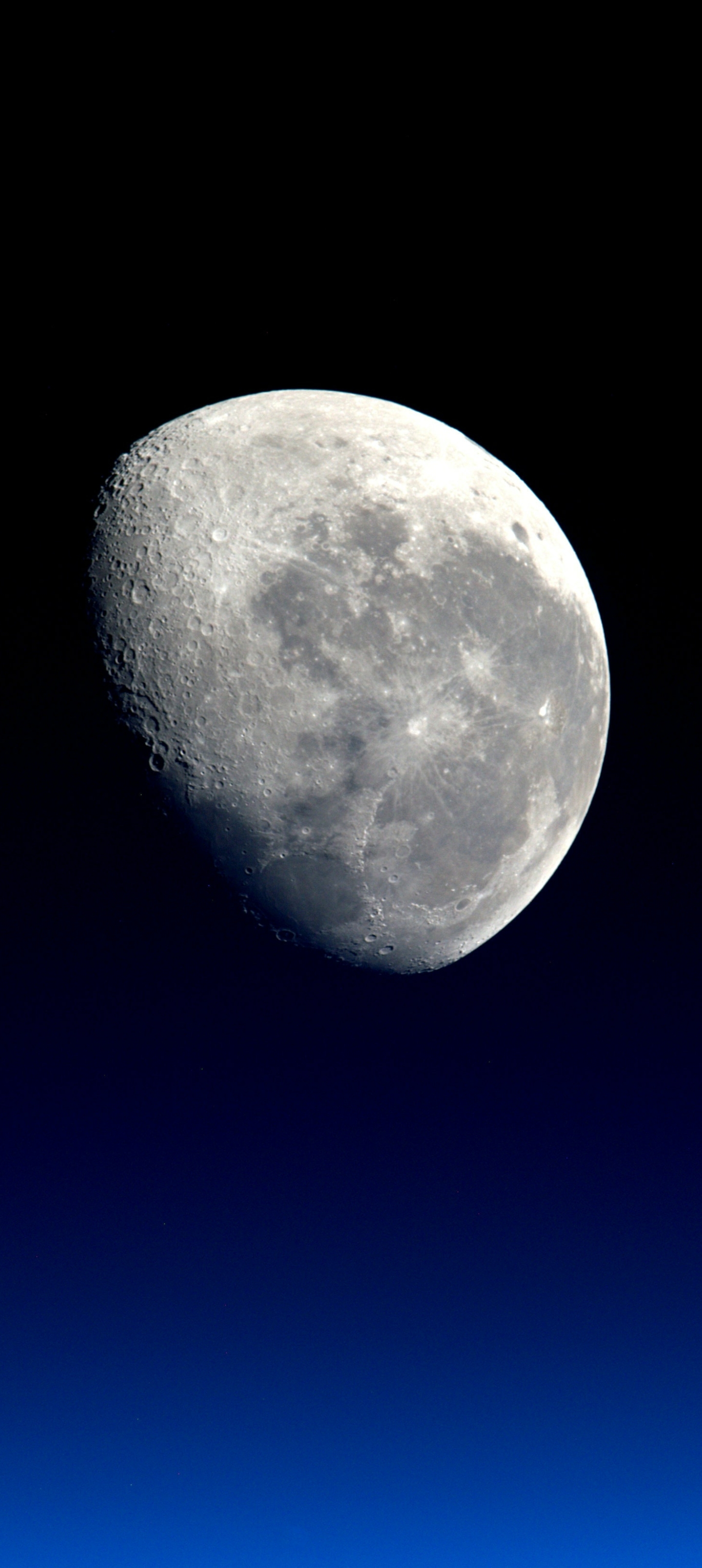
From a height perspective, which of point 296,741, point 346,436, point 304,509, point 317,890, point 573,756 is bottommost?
point 317,890

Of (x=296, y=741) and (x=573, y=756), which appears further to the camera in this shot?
(x=573, y=756)

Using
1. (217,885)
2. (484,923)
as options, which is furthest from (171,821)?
(484,923)

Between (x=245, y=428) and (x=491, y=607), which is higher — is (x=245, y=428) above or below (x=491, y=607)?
above

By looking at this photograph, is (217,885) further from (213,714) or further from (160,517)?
(160,517)

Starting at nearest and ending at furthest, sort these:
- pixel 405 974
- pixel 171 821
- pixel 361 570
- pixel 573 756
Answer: pixel 361 570 → pixel 171 821 → pixel 573 756 → pixel 405 974

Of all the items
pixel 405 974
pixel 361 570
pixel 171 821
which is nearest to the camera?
pixel 361 570

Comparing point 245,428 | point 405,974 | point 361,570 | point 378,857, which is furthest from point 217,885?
point 245,428
